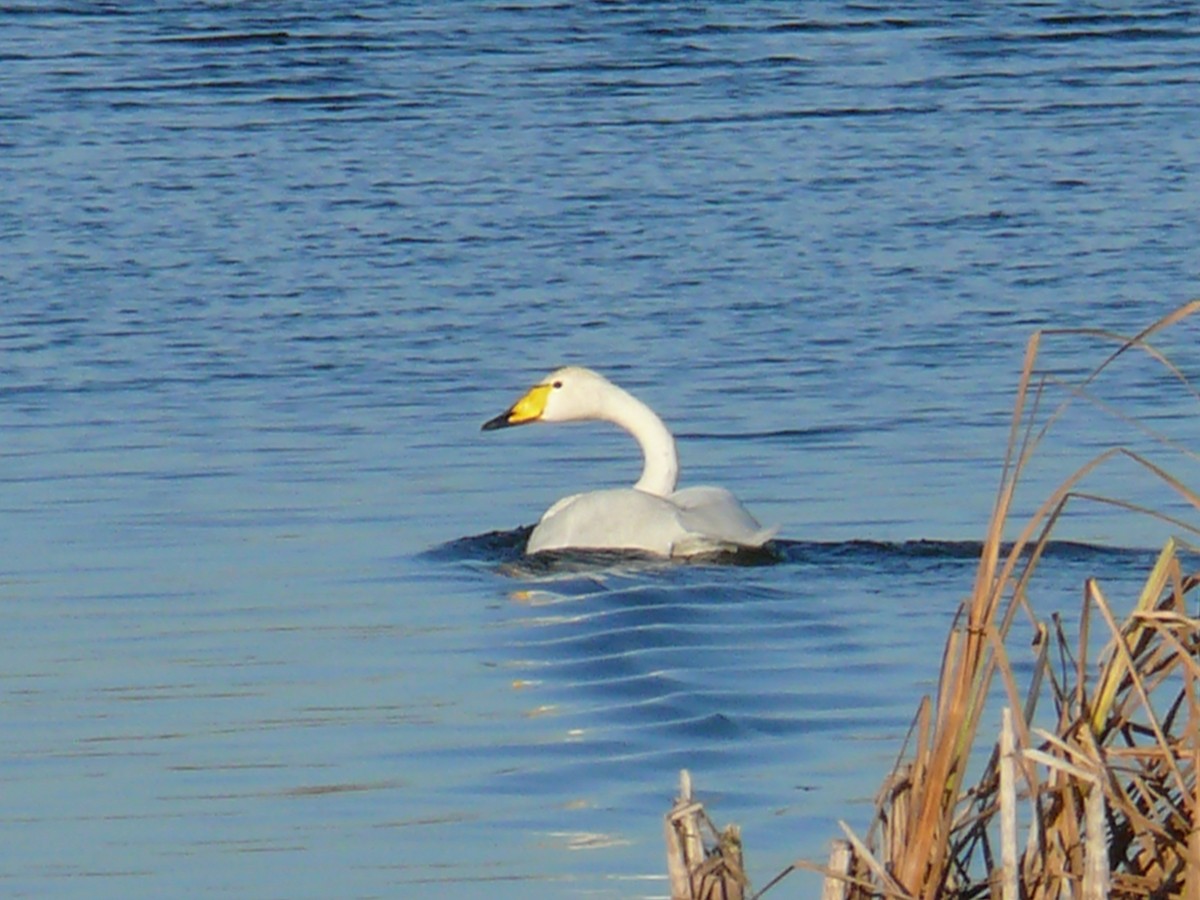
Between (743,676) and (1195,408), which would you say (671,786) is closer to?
(743,676)

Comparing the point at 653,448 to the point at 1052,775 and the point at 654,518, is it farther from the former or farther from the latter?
the point at 1052,775

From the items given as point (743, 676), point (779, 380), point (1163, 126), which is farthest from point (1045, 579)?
point (1163, 126)

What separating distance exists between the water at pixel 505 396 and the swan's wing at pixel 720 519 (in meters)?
0.13

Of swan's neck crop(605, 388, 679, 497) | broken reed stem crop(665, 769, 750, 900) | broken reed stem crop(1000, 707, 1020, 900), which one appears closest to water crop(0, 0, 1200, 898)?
swan's neck crop(605, 388, 679, 497)

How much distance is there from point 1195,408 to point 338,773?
5.41 metres

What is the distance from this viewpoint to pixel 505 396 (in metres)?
12.1

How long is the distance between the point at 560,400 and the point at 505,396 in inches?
49.9

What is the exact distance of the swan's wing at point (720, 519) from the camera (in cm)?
929

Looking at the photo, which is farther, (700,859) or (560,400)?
(560,400)

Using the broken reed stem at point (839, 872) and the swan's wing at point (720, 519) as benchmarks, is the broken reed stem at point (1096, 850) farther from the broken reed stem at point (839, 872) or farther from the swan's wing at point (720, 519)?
the swan's wing at point (720, 519)

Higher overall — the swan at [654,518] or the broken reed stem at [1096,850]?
the broken reed stem at [1096,850]

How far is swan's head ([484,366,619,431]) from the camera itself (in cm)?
1077

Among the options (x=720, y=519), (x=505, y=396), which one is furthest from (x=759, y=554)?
(x=505, y=396)

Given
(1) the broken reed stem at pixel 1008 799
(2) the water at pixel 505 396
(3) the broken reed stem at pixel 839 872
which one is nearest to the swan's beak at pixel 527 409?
(2) the water at pixel 505 396
